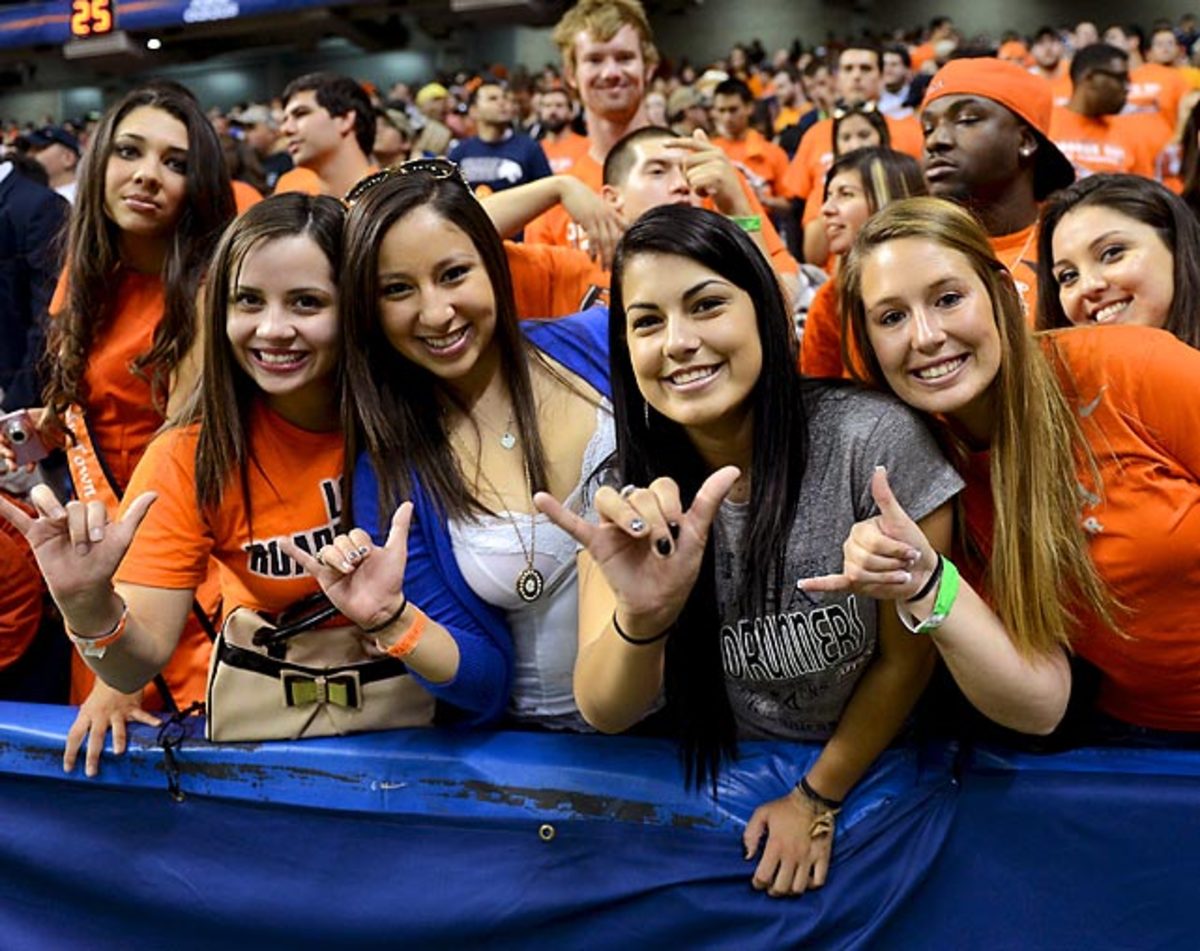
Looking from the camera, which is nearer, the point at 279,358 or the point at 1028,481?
the point at 1028,481

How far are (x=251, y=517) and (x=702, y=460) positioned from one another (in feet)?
2.58

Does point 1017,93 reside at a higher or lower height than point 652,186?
higher

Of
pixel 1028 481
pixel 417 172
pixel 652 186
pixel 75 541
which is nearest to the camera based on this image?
pixel 1028 481

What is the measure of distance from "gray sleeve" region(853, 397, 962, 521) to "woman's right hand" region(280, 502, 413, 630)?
0.65m

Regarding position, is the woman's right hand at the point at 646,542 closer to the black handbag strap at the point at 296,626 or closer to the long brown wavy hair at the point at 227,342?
the black handbag strap at the point at 296,626

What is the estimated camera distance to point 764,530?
1676 mm

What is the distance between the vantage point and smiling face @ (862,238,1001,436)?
1.65 metres

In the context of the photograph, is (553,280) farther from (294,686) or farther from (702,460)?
(294,686)

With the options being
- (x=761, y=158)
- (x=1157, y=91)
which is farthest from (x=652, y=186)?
(x=1157, y=91)

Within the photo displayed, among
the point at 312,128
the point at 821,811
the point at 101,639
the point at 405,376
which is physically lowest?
the point at 821,811

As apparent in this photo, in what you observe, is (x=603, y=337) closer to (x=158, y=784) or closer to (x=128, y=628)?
(x=128, y=628)

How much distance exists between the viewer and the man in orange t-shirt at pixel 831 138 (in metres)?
5.50

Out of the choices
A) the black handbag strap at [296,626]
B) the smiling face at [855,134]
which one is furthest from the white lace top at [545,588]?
the smiling face at [855,134]

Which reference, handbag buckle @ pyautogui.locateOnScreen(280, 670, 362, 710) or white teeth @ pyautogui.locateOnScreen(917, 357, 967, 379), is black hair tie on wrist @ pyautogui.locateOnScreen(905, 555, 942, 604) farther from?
handbag buckle @ pyautogui.locateOnScreen(280, 670, 362, 710)
